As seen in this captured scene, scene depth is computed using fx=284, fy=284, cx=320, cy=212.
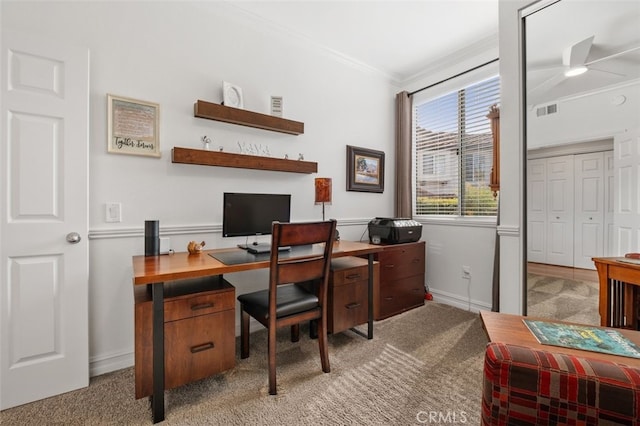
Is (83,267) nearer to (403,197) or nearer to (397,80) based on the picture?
(403,197)

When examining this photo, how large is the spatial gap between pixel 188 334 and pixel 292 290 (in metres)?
0.72

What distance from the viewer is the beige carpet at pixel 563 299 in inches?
60.6

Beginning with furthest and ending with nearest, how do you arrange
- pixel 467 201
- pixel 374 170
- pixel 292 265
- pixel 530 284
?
pixel 374 170 → pixel 467 201 → pixel 530 284 → pixel 292 265

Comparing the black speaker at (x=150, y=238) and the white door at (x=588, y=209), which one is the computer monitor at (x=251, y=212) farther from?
the white door at (x=588, y=209)

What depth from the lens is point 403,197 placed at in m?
3.52

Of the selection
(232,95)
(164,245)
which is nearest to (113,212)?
(164,245)

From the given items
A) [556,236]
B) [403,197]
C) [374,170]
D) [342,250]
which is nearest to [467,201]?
[403,197]

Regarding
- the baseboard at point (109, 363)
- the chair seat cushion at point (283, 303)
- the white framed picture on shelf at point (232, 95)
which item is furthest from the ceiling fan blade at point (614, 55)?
the baseboard at point (109, 363)

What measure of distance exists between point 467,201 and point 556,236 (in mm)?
1408

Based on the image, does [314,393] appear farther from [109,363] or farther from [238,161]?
[238,161]

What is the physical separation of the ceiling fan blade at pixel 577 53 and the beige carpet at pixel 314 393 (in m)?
1.97

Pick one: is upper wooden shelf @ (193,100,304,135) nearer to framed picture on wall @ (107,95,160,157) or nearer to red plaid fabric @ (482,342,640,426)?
framed picture on wall @ (107,95,160,157)

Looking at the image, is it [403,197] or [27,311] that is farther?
[403,197]

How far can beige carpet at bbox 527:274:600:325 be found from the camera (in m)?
1.54
